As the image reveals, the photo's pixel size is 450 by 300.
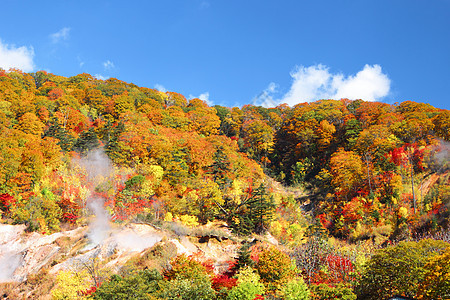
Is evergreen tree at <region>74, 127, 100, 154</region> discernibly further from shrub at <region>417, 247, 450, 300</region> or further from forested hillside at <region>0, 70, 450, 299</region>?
shrub at <region>417, 247, 450, 300</region>

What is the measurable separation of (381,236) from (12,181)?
33221mm

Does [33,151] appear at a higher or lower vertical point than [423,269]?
higher

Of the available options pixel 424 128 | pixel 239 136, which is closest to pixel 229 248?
pixel 424 128

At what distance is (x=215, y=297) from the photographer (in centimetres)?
1702

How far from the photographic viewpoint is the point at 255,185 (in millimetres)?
36375

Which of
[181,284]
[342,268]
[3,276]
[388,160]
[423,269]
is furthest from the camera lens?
[388,160]

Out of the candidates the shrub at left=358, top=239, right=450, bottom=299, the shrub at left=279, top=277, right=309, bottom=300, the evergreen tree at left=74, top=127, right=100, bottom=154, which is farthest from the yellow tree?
the evergreen tree at left=74, top=127, right=100, bottom=154

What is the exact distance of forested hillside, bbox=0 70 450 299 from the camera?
20641mm

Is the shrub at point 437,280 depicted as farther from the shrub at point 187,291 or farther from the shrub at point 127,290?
the shrub at point 127,290

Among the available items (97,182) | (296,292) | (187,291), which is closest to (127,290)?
(187,291)

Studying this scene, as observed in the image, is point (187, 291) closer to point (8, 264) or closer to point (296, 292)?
point (296, 292)

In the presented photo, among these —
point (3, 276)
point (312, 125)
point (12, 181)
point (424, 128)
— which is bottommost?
point (3, 276)

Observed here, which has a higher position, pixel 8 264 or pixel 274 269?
pixel 274 269

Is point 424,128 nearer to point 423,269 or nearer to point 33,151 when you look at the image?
point 423,269
